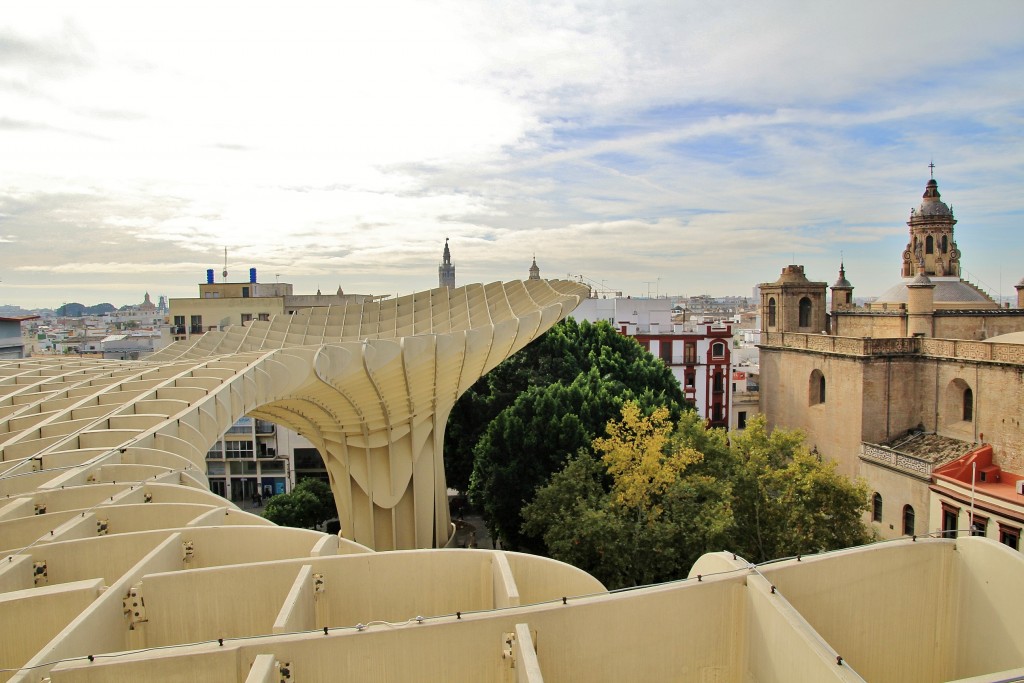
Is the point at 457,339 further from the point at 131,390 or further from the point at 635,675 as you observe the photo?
the point at 635,675

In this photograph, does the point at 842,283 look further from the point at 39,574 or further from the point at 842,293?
the point at 39,574

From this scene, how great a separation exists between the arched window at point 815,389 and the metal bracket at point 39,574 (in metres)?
37.8

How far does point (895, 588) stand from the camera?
8234 millimetres

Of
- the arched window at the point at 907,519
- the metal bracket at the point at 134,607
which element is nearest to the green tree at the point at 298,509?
the metal bracket at the point at 134,607

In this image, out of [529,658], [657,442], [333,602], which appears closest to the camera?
[529,658]

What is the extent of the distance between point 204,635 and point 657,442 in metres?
12.9

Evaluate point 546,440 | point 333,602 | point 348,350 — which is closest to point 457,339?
point 348,350

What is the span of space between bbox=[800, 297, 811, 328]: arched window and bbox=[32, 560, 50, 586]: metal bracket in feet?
144

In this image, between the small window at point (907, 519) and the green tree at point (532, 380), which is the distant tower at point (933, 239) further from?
the green tree at point (532, 380)

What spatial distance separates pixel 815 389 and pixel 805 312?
7.32 m

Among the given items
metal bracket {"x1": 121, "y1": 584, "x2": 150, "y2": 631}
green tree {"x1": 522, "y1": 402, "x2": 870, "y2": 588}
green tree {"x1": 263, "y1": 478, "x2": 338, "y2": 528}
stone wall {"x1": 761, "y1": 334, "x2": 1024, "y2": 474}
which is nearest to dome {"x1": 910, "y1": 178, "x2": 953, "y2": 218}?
stone wall {"x1": 761, "y1": 334, "x2": 1024, "y2": 474}

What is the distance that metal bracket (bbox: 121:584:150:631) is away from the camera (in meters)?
6.81

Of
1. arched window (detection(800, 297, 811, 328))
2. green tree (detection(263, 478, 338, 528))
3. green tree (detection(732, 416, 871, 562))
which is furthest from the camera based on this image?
arched window (detection(800, 297, 811, 328))

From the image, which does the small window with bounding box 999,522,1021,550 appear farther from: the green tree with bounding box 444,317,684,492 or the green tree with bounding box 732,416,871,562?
the green tree with bounding box 444,317,684,492
